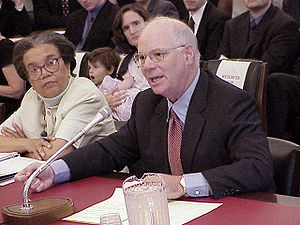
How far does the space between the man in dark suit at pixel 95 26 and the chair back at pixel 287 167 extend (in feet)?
11.1

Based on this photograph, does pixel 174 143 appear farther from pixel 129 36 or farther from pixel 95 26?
pixel 95 26

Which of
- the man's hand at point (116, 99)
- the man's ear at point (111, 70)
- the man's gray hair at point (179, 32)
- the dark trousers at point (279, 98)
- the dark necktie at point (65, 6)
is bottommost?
the dark trousers at point (279, 98)

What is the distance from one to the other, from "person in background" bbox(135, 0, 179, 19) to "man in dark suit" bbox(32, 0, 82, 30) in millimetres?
1938

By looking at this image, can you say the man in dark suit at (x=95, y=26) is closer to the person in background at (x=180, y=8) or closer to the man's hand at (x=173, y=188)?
the person in background at (x=180, y=8)

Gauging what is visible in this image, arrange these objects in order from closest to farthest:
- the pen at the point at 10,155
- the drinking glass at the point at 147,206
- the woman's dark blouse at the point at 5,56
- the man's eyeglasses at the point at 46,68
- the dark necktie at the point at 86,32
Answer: the drinking glass at the point at 147,206, the pen at the point at 10,155, the man's eyeglasses at the point at 46,68, the woman's dark blouse at the point at 5,56, the dark necktie at the point at 86,32

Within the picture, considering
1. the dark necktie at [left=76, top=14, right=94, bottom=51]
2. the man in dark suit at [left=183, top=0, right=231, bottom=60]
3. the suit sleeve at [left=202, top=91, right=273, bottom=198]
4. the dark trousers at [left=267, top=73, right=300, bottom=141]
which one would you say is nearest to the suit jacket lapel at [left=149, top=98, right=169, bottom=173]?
the suit sleeve at [left=202, top=91, right=273, bottom=198]

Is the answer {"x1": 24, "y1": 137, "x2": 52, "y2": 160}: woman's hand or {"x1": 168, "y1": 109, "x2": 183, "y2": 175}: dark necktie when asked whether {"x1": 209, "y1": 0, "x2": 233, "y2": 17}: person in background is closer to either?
{"x1": 24, "y1": 137, "x2": 52, "y2": 160}: woman's hand

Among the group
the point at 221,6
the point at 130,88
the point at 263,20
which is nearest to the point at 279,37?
the point at 263,20

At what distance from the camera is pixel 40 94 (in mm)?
2939

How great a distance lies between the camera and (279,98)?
434cm

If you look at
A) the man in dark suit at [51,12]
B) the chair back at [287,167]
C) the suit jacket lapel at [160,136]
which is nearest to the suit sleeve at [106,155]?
the suit jacket lapel at [160,136]

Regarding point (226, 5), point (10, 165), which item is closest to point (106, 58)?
point (226, 5)

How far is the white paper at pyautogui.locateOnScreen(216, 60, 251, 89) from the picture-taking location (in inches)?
138

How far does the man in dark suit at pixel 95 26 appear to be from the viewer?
18.0 ft
